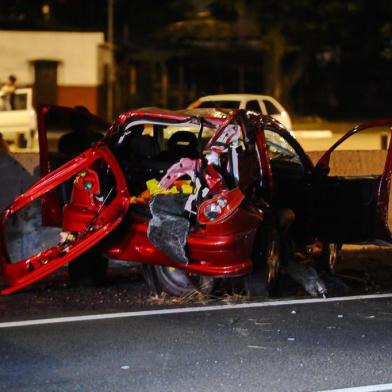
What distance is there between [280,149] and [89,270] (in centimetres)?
233

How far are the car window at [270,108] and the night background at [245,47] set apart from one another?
458 inches

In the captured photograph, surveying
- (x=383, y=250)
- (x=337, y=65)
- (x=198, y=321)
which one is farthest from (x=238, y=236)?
(x=337, y=65)

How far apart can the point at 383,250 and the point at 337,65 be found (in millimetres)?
34989

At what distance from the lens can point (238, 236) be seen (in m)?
7.88

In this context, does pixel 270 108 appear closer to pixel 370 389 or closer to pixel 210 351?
pixel 210 351

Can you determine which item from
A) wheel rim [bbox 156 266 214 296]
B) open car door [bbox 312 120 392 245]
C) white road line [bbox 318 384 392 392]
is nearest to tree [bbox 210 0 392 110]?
open car door [bbox 312 120 392 245]

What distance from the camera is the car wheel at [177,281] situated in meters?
8.60

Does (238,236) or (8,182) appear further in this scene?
(8,182)

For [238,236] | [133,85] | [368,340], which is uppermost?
[238,236]

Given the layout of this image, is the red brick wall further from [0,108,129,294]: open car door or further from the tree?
[0,108,129,294]: open car door

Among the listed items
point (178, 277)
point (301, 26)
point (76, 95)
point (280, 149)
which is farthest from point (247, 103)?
point (301, 26)

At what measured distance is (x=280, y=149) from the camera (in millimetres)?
9852

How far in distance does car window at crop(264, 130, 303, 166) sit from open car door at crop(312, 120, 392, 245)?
12.1 inches

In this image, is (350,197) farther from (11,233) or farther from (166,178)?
(11,233)
